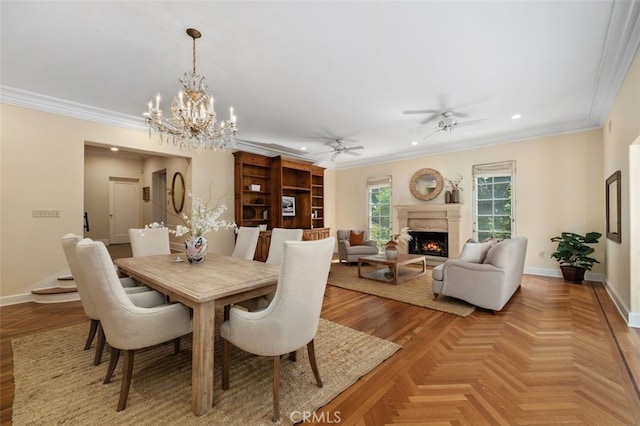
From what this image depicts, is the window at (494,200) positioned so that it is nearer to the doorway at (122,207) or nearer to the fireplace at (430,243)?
the fireplace at (430,243)

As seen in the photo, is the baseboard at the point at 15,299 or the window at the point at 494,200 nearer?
the baseboard at the point at 15,299

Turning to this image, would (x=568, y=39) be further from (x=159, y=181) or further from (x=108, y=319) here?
(x=159, y=181)

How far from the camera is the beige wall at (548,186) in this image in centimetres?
460

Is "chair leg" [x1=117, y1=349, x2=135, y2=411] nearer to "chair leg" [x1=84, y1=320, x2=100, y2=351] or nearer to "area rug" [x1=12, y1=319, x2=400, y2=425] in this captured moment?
"area rug" [x1=12, y1=319, x2=400, y2=425]

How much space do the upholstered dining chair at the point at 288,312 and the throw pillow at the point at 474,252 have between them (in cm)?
261

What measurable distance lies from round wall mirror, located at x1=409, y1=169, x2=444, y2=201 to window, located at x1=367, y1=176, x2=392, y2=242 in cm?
74

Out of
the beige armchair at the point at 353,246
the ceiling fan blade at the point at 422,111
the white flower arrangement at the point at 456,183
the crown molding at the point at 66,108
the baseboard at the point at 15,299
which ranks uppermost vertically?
the ceiling fan blade at the point at 422,111

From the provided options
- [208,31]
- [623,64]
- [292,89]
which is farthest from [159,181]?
[623,64]

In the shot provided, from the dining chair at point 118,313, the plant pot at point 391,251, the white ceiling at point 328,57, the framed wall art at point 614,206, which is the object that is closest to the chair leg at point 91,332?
the dining chair at point 118,313

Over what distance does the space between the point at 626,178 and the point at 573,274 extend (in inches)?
82.6

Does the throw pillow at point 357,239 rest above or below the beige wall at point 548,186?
below

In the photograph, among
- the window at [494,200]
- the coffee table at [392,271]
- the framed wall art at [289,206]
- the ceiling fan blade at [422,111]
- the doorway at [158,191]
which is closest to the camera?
the ceiling fan blade at [422,111]

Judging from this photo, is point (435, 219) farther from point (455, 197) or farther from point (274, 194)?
point (274, 194)

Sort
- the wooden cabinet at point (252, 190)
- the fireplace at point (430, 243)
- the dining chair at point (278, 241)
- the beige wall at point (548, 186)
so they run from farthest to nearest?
1. the fireplace at point (430, 243)
2. the wooden cabinet at point (252, 190)
3. the beige wall at point (548, 186)
4. the dining chair at point (278, 241)
